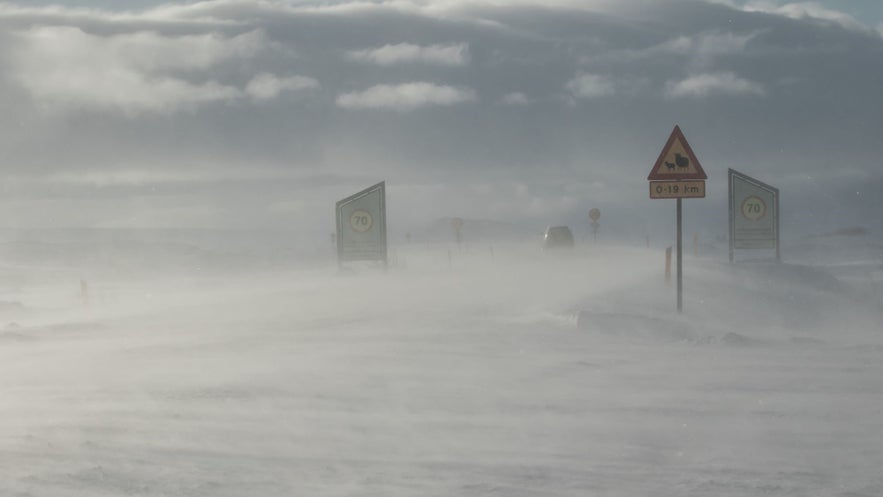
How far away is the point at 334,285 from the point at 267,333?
523 inches

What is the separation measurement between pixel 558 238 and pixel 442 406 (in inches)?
1804

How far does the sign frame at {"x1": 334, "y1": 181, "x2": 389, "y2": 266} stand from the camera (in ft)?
110

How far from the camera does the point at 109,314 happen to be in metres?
24.3

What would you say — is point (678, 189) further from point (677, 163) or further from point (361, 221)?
point (361, 221)

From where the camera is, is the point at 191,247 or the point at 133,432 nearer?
the point at 133,432

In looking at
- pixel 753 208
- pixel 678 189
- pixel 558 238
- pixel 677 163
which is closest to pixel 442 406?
pixel 677 163

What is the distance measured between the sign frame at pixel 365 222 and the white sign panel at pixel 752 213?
12342 millimetres

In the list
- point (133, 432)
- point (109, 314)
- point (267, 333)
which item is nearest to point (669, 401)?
point (133, 432)

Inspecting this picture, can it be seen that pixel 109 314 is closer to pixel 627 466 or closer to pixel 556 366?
pixel 556 366

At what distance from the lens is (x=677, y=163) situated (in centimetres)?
1775

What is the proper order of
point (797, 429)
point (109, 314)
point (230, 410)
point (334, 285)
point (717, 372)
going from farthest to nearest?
point (334, 285) → point (109, 314) → point (717, 372) → point (230, 410) → point (797, 429)

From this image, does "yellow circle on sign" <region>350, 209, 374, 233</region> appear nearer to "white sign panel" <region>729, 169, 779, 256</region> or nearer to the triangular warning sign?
"white sign panel" <region>729, 169, 779, 256</region>

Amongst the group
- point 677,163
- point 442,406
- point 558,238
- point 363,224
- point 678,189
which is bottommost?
point 442,406

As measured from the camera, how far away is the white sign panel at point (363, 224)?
1324 inches
